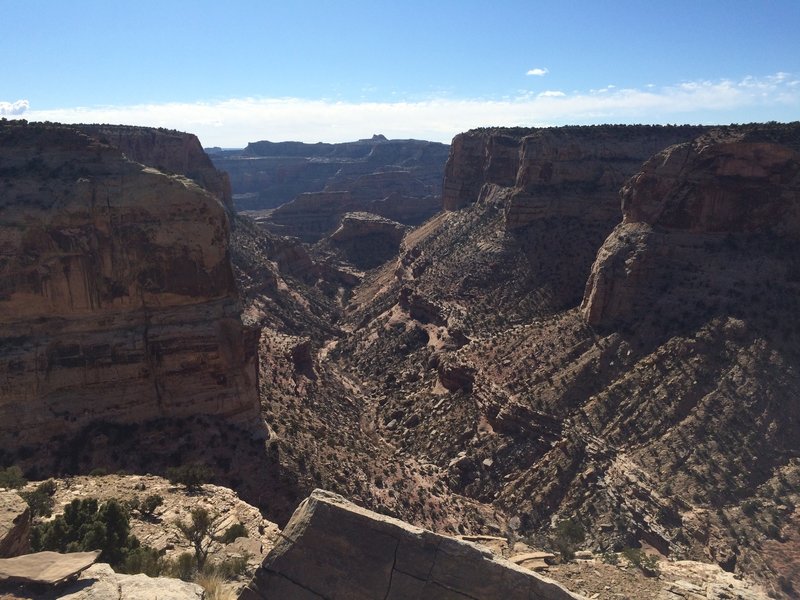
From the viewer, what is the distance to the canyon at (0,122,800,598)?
30.9 m

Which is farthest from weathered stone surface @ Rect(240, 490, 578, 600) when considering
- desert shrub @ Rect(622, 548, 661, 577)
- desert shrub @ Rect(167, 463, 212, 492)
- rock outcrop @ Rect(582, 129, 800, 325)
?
rock outcrop @ Rect(582, 129, 800, 325)

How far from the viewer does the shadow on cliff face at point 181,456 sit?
97.0 ft

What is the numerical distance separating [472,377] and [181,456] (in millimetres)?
28166

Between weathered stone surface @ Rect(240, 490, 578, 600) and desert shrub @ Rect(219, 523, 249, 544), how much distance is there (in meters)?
10.2

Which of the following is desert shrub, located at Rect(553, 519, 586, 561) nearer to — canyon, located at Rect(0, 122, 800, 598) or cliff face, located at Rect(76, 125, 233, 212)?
canyon, located at Rect(0, 122, 800, 598)

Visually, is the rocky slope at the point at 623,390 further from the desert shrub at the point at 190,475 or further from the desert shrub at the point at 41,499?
the desert shrub at the point at 41,499

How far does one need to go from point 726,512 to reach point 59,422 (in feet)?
124

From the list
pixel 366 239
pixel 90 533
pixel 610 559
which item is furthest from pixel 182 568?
pixel 366 239

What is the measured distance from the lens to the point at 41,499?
21.8 m

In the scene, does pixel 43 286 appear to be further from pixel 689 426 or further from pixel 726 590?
pixel 689 426

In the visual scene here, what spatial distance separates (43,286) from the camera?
31.2 metres

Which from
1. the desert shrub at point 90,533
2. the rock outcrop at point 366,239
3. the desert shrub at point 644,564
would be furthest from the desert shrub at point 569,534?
the rock outcrop at point 366,239

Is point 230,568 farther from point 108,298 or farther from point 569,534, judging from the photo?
point 569,534

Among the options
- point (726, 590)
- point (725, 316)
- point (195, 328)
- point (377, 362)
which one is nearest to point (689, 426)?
point (725, 316)
